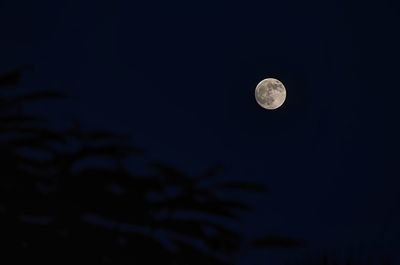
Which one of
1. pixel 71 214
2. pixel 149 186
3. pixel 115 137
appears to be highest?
pixel 115 137

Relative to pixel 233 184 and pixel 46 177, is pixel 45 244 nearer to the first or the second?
pixel 46 177

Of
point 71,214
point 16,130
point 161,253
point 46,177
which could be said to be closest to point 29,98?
point 16,130

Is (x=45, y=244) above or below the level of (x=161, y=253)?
below

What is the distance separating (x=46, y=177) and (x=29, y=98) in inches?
19.0

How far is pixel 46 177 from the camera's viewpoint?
12.4ft

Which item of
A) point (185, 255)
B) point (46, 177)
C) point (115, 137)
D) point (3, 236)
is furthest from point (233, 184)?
point (3, 236)

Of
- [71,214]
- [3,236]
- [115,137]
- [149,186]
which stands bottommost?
[3,236]

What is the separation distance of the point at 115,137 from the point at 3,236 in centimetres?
85

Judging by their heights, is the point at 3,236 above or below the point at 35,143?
below

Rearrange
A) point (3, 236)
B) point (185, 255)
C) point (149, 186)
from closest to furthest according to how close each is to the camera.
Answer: point (3, 236) < point (149, 186) < point (185, 255)

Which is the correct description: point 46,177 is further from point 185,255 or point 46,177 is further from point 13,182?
point 185,255

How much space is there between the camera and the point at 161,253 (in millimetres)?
3938

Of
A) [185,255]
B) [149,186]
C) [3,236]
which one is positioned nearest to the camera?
[3,236]

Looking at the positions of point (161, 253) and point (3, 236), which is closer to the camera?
point (3, 236)
